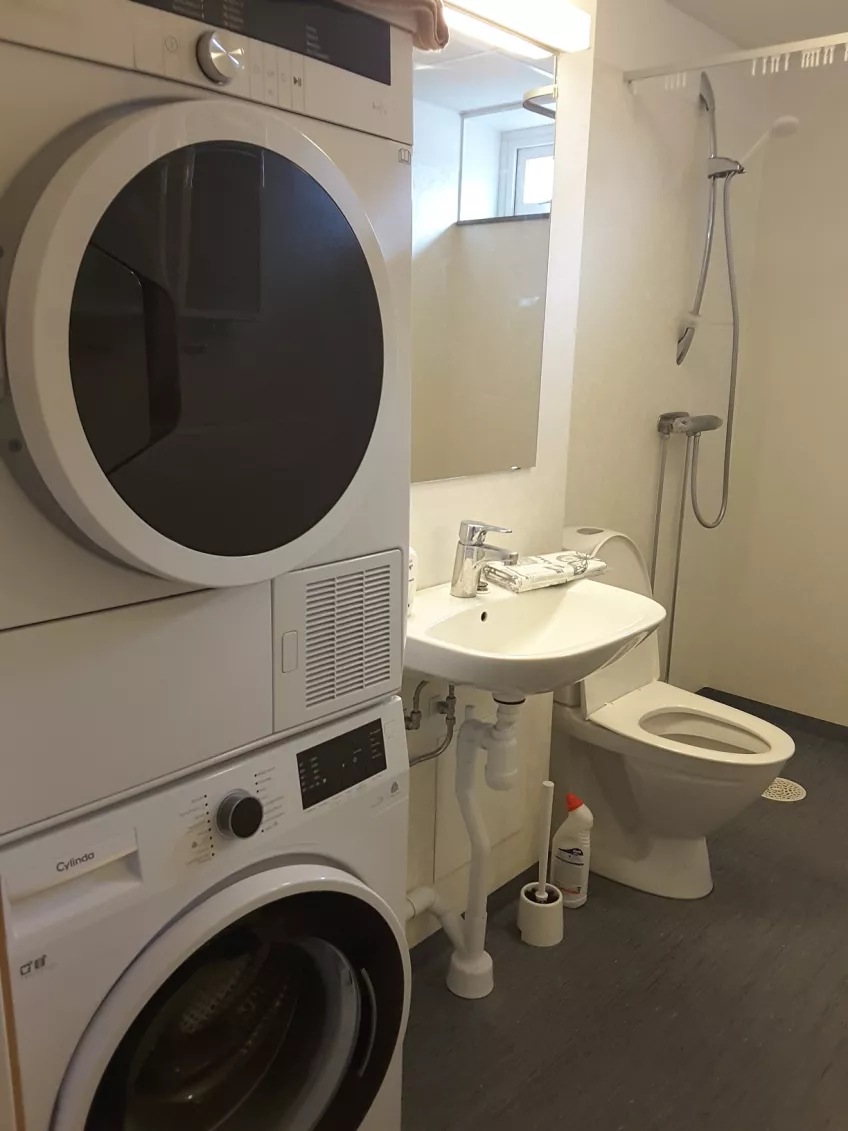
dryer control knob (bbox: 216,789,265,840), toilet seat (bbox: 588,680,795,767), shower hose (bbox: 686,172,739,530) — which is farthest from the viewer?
shower hose (bbox: 686,172,739,530)

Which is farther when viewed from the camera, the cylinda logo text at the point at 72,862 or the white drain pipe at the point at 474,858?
the white drain pipe at the point at 474,858

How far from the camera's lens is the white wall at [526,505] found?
180 cm

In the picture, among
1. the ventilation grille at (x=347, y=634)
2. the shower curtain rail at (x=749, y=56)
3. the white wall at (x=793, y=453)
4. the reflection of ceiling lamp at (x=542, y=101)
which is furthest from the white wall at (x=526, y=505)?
the white wall at (x=793, y=453)

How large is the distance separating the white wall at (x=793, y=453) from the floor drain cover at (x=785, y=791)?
0.42 m

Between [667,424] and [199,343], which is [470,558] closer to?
[199,343]

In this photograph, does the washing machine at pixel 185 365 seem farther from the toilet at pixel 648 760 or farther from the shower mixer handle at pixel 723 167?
the shower mixer handle at pixel 723 167

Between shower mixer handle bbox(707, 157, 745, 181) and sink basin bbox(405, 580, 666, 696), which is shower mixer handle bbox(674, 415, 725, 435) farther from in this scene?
sink basin bbox(405, 580, 666, 696)

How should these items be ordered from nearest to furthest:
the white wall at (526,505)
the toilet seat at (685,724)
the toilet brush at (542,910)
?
1. the white wall at (526,505)
2. the toilet brush at (542,910)
3. the toilet seat at (685,724)

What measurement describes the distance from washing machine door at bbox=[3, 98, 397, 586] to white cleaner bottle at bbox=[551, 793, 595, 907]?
1.28m

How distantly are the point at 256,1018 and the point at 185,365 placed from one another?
2.88ft

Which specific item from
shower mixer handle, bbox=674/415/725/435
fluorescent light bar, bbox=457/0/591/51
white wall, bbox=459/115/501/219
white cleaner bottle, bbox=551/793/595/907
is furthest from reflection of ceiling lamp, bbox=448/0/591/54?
white cleaner bottle, bbox=551/793/595/907

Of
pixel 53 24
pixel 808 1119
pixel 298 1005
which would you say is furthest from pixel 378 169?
pixel 808 1119

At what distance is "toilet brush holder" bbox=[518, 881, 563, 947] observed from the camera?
195 cm

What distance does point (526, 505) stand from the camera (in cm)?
197
